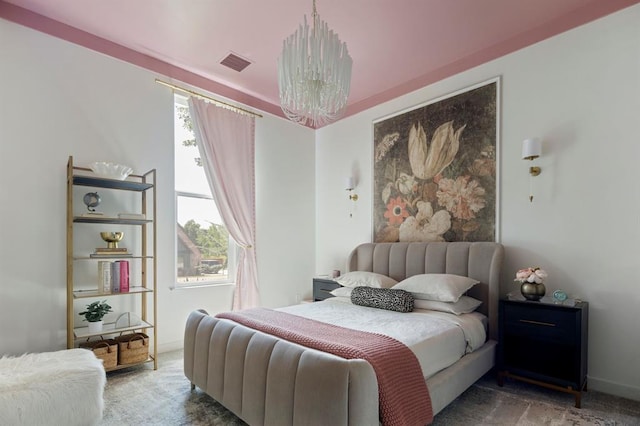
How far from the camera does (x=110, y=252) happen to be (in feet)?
9.46

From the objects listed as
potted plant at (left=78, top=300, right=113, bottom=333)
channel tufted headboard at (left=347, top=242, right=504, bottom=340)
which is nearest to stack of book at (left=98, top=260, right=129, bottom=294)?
potted plant at (left=78, top=300, right=113, bottom=333)

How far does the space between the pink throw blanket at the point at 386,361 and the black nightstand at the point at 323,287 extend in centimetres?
175

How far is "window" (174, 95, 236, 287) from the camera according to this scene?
12.1ft

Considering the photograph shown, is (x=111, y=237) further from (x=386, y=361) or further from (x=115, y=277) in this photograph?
(x=386, y=361)

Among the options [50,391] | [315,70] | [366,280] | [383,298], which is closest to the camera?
[50,391]

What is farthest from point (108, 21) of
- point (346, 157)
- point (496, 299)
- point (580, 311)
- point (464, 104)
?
point (580, 311)

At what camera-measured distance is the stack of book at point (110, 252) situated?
2827mm

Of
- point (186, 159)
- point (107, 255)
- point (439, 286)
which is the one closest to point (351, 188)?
point (439, 286)

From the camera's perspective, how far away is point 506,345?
2596 millimetres

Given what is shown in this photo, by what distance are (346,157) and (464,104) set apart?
163 cm

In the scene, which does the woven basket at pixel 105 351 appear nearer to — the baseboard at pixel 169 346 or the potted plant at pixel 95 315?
the potted plant at pixel 95 315

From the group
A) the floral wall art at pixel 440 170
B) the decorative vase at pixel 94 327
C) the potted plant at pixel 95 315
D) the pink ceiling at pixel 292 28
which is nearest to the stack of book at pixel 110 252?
the potted plant at pixel 95 315

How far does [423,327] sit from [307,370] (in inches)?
40.6

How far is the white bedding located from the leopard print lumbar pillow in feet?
0.18
